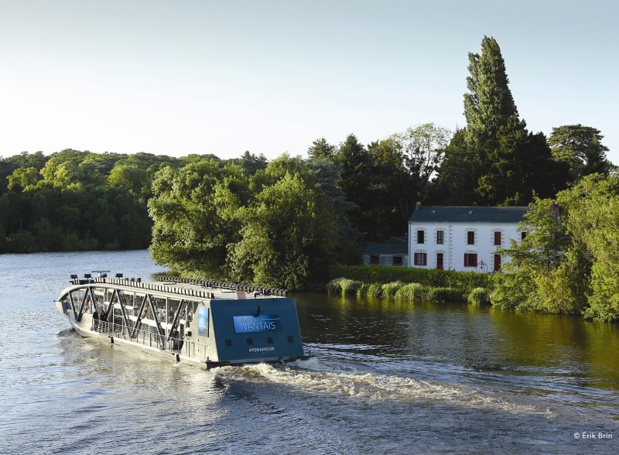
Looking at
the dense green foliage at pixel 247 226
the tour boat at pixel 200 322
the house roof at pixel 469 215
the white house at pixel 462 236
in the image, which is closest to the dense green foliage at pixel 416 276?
the dense green foliage at pixel 247 226

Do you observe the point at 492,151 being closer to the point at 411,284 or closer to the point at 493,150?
the point at 493,150

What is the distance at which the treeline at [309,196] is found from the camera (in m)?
74.2

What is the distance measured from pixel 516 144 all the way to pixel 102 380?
70.5 metres

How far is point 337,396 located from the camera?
2956 centimetres

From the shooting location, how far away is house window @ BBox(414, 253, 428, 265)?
3081 inches

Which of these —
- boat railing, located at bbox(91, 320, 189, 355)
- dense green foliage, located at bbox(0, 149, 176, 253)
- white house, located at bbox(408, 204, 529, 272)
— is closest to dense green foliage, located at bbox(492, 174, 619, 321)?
white house, located at bbox(408, 204, 529, 272)

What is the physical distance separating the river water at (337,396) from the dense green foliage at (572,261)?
522 cm

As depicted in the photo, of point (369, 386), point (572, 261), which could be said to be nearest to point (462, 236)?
point (572, 261)

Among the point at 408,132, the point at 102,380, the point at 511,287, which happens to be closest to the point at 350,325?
the point at 511,287

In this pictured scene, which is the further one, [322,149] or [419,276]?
[322,149]

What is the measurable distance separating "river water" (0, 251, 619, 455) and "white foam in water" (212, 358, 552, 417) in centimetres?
8

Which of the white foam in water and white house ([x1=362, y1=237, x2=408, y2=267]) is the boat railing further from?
white house ([x1=362, y1=237, x2=408, y2=267])

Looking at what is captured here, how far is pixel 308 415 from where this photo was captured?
2739 centimetres
